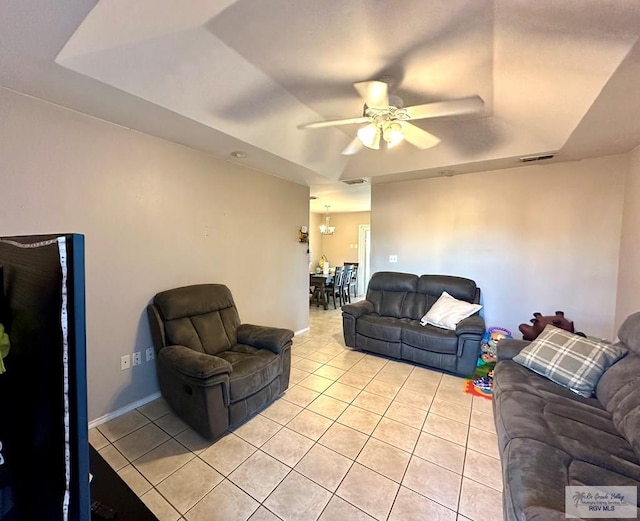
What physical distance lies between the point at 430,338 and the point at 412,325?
27 cm

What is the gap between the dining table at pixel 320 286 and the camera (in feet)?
20.4

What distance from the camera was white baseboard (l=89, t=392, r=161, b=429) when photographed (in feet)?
7.43

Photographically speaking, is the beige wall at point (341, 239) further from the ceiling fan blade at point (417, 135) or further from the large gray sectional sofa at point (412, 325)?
the ceiling fan blade at point (417, 135)

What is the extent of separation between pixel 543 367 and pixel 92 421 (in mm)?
3310

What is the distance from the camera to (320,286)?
6262 millimetres

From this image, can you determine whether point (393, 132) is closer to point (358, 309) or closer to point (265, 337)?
point (265, 337)

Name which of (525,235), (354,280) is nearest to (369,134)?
(525,235)

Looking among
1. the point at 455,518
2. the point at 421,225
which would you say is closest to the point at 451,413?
the point at 455,518

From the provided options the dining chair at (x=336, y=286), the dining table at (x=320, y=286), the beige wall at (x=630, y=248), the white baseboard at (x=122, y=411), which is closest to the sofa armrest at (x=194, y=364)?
the white baseboard at (x=122, y=411)

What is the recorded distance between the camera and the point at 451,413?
2.46m

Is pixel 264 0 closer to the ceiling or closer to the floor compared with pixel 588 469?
closer to the ceiling

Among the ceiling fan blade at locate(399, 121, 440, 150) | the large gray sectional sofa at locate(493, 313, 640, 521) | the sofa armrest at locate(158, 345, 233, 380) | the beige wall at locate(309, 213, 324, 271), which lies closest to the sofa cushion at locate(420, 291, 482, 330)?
the large gray sectional sofa at locate(493, 313, 640, 521)

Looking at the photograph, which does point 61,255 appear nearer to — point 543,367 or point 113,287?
point 113,287

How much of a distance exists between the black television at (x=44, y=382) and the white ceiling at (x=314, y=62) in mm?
1432
